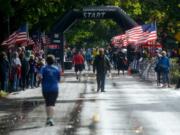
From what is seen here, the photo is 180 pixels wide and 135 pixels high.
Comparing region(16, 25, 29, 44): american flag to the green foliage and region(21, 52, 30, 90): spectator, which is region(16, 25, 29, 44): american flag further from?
region(21, 52, 30, 90): spectator

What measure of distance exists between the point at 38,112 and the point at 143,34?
21270 millimetres

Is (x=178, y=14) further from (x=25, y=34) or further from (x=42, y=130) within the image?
(x=42, y=130)

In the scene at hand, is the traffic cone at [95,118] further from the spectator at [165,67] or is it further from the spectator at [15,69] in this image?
the spectator at [165,67]

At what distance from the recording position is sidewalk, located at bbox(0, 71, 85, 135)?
55.8 ft

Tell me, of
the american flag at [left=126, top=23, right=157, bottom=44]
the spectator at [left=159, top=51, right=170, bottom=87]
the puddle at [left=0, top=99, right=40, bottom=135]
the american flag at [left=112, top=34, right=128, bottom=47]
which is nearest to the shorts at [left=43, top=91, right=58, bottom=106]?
the puddle at [left=0, top=99, right=40, bottom=135]

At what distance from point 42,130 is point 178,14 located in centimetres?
4363

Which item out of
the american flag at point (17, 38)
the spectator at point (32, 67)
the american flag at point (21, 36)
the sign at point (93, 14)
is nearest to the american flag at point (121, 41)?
the sign at point (93, 14)

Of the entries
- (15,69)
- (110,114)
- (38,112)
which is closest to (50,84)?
(110,114)

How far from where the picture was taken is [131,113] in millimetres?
21062

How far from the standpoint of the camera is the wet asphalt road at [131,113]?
16672 millimetres

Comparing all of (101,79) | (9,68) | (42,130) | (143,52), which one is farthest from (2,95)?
(143,52)

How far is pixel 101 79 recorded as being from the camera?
3166cm

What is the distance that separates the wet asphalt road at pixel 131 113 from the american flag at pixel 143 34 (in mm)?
10002

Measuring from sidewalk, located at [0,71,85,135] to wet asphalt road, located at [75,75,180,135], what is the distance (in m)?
0.52
